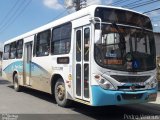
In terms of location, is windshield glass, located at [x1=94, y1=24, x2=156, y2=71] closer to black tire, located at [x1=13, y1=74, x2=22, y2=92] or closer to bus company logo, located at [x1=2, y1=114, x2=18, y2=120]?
bus company logo, located at [x1=2, y1=114, x2=18, y2=120]

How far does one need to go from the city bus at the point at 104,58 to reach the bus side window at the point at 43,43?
2.83 ft

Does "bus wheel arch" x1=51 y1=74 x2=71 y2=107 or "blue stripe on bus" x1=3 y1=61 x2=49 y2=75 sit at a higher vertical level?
"blue stripe on bus" x1=3 y1=61 x2=49 y2=75

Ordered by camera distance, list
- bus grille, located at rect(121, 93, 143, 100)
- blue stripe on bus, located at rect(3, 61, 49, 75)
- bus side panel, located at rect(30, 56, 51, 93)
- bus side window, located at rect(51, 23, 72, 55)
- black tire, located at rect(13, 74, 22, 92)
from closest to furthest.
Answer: bus grille, located at rect(121, 93, 143, 100), bus side window, located at rect(51, 23, 72, 55), bus side panel, located at rect(30, 56, 51, 93), blue stripe on bus, located at rect(3, 61, 49, 75), black tire, located at rect(13, 74, 22, 92)

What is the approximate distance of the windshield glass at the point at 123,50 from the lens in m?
9.09

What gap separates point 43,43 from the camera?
13289 millimetres

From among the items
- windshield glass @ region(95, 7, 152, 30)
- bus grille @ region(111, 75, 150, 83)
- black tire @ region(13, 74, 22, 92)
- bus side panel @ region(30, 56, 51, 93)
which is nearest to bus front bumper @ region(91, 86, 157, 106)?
bus grille @ region(111, 75, 150, 83)

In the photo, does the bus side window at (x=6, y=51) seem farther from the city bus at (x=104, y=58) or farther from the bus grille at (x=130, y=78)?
the bus grille at (x=130, y=78)

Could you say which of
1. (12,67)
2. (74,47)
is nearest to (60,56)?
(74,47)

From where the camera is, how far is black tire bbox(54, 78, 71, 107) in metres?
11.2

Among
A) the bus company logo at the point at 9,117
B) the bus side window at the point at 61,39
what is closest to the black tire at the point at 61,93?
the bus side window at the point at 61,39

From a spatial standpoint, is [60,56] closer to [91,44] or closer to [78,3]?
[91,44]

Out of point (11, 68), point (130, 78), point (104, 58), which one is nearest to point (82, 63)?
point (104, 58)

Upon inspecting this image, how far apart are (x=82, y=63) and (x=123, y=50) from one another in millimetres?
1316

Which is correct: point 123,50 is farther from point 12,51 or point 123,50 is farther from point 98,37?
point 12,51
